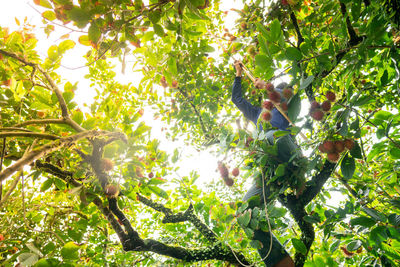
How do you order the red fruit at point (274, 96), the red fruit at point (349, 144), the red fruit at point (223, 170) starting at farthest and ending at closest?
the red fruit at point (223, 170) < the red fruit at point (274, 96) < the red fruit at point (349, 144)

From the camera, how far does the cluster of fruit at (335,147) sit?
98cm

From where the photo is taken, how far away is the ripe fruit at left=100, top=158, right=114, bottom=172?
1.09 metres

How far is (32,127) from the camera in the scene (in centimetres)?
114

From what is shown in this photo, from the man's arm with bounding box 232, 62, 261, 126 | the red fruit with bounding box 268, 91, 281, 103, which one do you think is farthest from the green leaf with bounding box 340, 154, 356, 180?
the man's arm with bounding box 232, 62, 261, 126

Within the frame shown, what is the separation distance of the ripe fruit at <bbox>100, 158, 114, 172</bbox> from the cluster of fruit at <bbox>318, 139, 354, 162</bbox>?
126cm

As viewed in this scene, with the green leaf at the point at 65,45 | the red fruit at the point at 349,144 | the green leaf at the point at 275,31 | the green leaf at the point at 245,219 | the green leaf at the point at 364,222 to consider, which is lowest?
the green leaf at the point at 364,222

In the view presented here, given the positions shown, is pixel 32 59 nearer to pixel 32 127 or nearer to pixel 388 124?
pixel 32 127

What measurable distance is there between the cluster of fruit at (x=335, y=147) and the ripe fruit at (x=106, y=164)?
1265 mm

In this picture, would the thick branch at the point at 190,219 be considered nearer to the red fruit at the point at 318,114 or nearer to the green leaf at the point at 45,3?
the red fruit at the point at 318,114

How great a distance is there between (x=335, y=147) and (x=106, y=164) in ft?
4.37

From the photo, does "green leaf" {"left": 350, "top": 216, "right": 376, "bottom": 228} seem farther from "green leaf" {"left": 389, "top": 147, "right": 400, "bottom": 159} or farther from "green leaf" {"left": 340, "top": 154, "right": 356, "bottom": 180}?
"green leaf" {"left": 389, "top": 147, "right": 400, "bottom": 159}

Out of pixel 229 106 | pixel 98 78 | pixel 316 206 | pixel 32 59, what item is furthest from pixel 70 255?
pixel 229 106

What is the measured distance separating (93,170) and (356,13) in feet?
5.02

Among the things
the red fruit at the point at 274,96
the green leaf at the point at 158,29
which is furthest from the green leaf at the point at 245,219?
the green leaf at the point at 158,29
